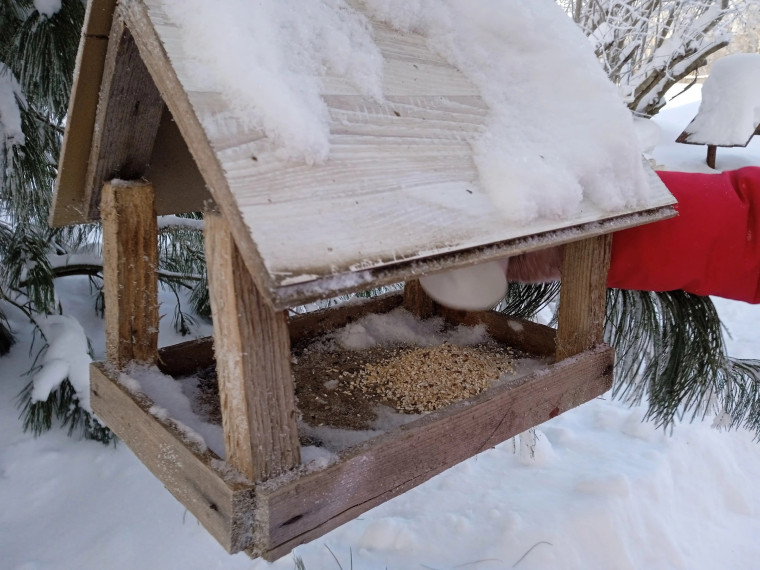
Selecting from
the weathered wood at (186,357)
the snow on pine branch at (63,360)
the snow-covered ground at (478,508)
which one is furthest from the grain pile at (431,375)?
the snow-covered ground at (478,508)

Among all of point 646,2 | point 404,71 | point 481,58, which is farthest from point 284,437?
point 646,2

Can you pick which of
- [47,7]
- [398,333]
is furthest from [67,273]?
[398,333]

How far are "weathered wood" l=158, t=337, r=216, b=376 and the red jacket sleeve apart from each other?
62cm

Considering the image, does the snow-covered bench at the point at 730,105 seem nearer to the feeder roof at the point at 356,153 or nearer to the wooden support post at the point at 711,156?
the wooden support post at the point at 711,156

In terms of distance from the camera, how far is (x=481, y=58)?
2.30 feet

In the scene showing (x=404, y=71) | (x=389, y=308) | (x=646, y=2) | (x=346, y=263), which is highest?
(x=646, y=2)

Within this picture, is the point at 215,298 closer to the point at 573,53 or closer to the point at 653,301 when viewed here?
the point at 573,53

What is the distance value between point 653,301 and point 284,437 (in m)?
0.78

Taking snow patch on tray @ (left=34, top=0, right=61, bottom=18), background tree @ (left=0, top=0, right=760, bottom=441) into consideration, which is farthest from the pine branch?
snow patch on tray @ (left=34, top=0, right=61, bottom=18)

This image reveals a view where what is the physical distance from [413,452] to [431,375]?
0.24 m

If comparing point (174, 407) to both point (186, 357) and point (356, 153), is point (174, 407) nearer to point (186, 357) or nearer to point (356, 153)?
point (186, 357)

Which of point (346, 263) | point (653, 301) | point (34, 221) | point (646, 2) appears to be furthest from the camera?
point (646, 2)

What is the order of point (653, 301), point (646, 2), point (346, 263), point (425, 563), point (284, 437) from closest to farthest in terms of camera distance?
point (346, 263)
point (284, 437)
point (653, 301)
point (425, 563)
point (646, 2)

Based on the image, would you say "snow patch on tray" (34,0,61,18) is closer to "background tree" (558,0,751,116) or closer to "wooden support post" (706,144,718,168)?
"background tree" (558,0,751,116)
